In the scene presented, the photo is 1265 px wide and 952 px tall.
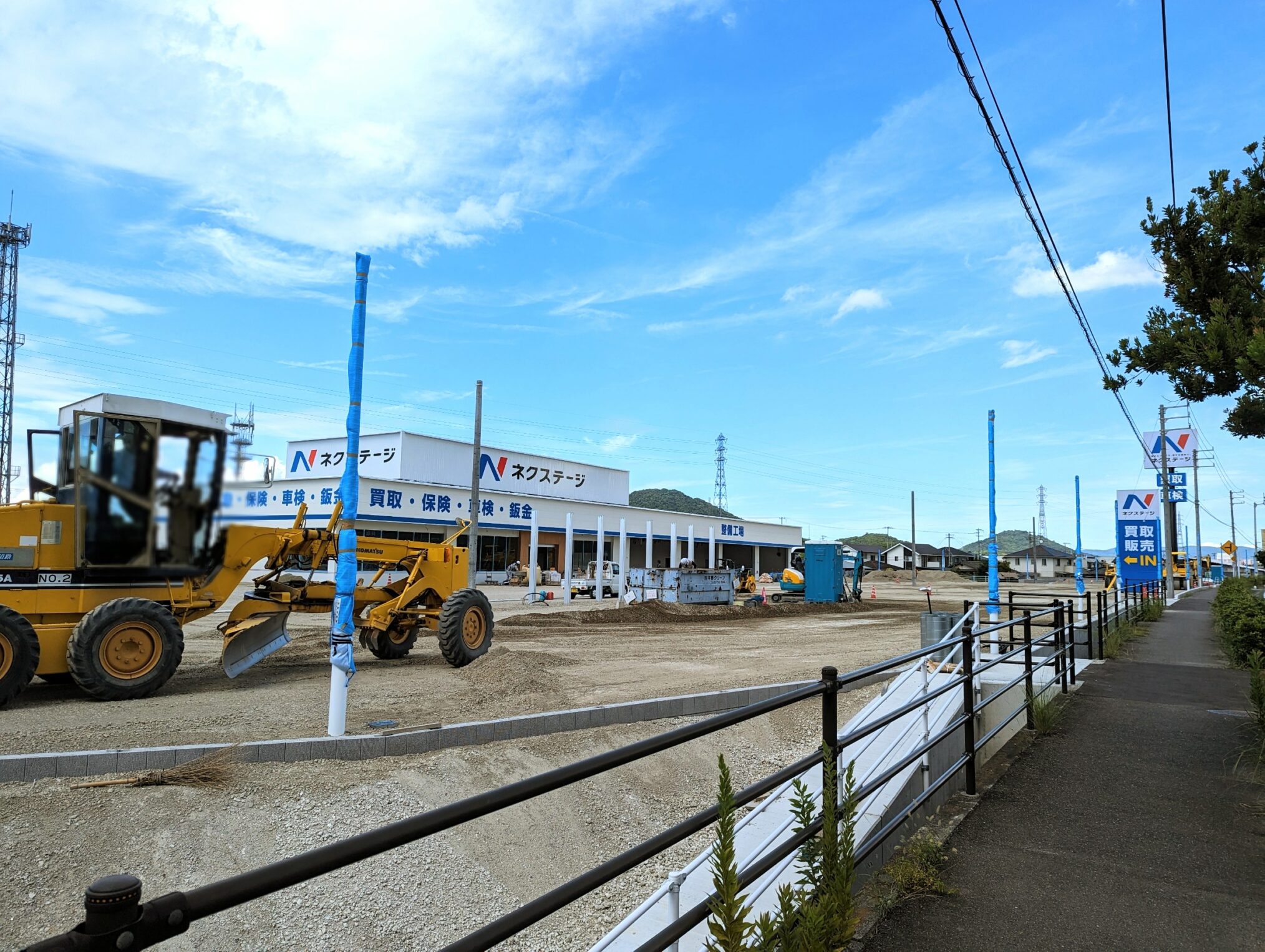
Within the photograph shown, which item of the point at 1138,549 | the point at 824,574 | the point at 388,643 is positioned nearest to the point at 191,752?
the point at 388,643

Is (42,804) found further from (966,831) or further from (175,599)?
(966,831)

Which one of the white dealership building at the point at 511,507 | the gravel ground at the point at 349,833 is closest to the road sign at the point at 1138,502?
the white dealership building at the point at 511,507

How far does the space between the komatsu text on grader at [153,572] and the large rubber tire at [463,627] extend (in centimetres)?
2

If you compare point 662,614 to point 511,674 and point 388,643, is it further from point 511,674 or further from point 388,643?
point 511,674

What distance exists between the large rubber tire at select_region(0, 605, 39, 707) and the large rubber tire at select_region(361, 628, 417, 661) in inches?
209

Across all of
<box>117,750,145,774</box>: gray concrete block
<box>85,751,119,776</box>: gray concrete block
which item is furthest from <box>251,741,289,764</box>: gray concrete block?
<box>85,751,119,776</box>: gray concrete block

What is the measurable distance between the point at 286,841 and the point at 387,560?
24.2 feet

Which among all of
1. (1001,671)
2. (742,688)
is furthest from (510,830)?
(1001,671)

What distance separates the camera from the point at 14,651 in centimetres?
941

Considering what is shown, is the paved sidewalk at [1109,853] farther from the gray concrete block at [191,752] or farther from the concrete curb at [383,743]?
→ the gray concrete block at [191,752]

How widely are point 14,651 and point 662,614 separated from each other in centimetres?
2062

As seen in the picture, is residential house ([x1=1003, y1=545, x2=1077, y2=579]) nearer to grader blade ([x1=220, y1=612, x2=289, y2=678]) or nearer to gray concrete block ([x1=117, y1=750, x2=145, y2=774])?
grader blade ([x1=220, y1=612, x2=289, y2=678])

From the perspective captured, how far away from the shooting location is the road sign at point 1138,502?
115ft

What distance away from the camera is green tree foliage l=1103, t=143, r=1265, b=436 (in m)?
6.63
